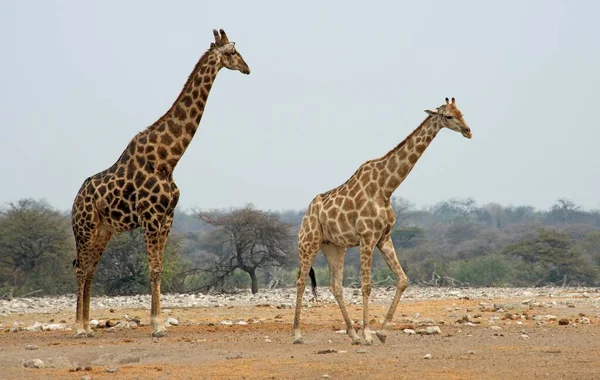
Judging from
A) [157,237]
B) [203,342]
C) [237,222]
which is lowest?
[203,342]

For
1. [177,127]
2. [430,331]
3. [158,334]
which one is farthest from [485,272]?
[158,334]

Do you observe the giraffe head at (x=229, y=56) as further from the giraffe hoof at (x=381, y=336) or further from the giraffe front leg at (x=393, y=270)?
the giraffe hoof at (x=381, y=336)

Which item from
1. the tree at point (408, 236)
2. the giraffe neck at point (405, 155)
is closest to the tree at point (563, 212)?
the tree at point (408, 236)

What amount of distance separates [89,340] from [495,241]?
132 ft

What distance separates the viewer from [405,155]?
501 inches

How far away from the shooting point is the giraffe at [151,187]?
13.4 meters

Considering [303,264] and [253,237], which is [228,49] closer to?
[303,264]

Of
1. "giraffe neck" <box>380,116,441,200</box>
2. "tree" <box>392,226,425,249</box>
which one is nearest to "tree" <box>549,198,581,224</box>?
"tree" <box>392,226,425,249</box>

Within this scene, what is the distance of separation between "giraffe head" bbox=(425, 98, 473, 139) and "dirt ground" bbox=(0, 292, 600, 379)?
2.89 metres

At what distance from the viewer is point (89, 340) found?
43.0 ft

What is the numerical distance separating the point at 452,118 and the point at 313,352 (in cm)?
383

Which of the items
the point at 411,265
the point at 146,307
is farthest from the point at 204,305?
the point at 411,265

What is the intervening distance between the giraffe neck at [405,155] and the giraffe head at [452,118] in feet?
0.40

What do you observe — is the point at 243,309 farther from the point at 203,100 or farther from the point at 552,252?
the point at 552,252
